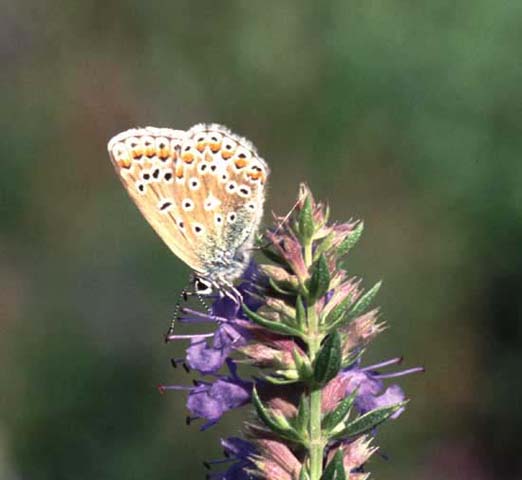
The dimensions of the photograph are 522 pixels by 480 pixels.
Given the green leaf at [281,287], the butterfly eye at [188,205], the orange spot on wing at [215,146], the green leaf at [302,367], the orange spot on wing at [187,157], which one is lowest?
the green leaf at [302,367]

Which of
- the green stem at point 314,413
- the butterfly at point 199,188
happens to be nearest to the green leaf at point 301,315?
the green stem at point 314,413

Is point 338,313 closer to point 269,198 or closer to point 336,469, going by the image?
point 336,469

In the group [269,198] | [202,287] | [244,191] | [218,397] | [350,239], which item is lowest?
[269,198]

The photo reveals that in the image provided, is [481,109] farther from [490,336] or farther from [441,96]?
[490,336]

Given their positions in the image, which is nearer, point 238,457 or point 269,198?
point 238,457

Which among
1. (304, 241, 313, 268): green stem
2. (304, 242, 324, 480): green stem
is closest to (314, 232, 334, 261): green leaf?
(304, 241, 313, 268): green stem

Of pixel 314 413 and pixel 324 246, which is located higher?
pixel 324 246

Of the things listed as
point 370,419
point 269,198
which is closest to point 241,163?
point 370,419

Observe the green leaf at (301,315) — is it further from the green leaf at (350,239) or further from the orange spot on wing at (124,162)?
the orange spot on wing at (124,162)
